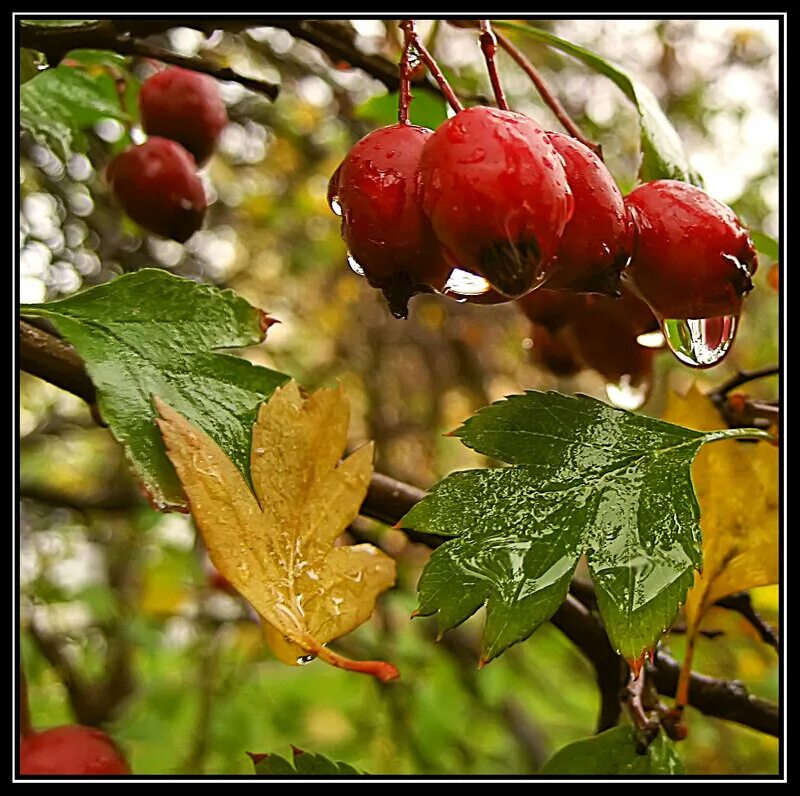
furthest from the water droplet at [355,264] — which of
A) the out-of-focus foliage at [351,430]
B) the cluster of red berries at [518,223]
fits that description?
the out-of-focus foliage at [351,430]

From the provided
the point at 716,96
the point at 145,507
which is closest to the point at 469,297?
the point at 145,507

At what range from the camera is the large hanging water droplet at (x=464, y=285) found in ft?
1.65

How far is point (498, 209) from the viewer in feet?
1.46

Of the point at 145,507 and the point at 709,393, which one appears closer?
the point at 709,393

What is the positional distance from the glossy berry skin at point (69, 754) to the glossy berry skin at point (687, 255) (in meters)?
0.49

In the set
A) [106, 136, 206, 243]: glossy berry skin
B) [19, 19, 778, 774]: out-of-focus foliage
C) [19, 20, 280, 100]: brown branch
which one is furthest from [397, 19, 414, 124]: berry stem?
[19, 19, 778, 774]: out-of-focus foliage

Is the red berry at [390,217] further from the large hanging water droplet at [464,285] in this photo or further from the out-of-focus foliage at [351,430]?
the out-of-focus foliage at [351,430]

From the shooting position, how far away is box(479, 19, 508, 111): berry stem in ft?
1.77

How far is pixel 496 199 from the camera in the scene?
448 mm

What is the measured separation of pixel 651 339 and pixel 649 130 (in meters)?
0.16

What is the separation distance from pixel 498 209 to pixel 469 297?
0.08 metres

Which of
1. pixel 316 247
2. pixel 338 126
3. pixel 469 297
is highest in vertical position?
pixel 469 297

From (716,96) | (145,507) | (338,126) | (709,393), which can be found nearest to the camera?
(709,393)
